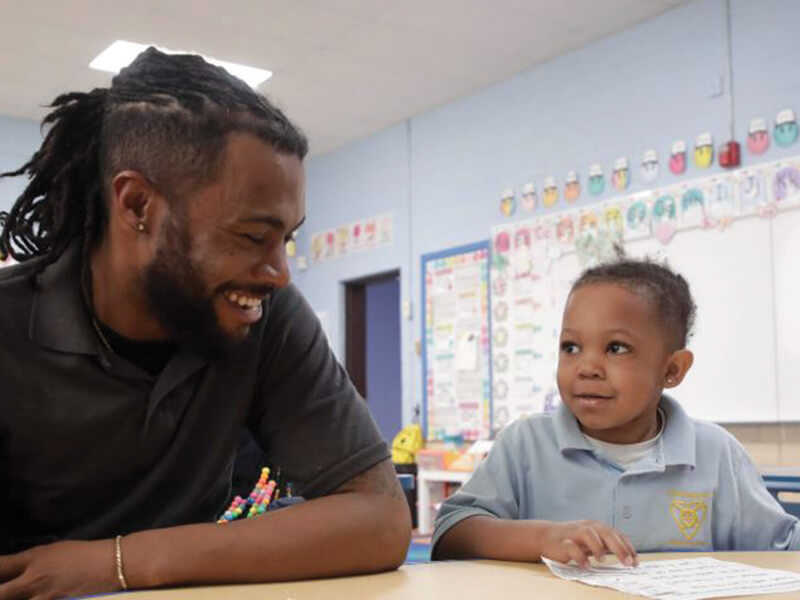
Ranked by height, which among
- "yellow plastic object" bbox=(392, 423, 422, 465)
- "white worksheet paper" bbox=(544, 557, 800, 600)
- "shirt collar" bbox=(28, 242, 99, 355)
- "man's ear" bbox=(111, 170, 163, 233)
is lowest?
"yellow plastic object" bbox=(392, 423, 422, 465)

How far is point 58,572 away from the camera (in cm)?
100

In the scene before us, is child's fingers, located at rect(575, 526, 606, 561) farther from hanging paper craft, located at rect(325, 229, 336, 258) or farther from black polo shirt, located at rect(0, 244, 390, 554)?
hanging paper craft, located at rect(325, 229, 336, 258)

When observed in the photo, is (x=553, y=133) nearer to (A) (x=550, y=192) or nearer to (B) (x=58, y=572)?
(A) (x=550, y=192)

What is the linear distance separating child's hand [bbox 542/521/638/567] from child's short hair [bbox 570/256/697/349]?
2.03ft

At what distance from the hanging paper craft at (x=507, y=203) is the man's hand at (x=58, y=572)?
4.68 m

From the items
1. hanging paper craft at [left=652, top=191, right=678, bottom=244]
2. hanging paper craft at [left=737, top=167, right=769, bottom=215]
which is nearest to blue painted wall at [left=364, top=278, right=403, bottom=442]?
hanging paper craft at [left=652, top=191, right=678, bottom=244]

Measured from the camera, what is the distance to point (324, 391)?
1.29 meters

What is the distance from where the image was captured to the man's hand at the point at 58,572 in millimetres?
985

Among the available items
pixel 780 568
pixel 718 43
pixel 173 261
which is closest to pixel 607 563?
pixel 780 568

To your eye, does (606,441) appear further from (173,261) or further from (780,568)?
(173,261)

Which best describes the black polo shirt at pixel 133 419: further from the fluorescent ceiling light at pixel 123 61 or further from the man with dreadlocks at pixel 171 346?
the fluorescent ceiling light at pixel 123 61

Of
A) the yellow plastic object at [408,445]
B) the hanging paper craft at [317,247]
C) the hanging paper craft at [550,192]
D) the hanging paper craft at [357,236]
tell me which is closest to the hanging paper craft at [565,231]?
the hanging paper craft at [550,192]

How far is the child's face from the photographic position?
1.61 meters

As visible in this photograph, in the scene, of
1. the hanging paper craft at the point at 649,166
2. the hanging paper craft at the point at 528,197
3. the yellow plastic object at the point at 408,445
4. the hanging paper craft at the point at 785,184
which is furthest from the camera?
the yellow plastic object at the point at 408,445
